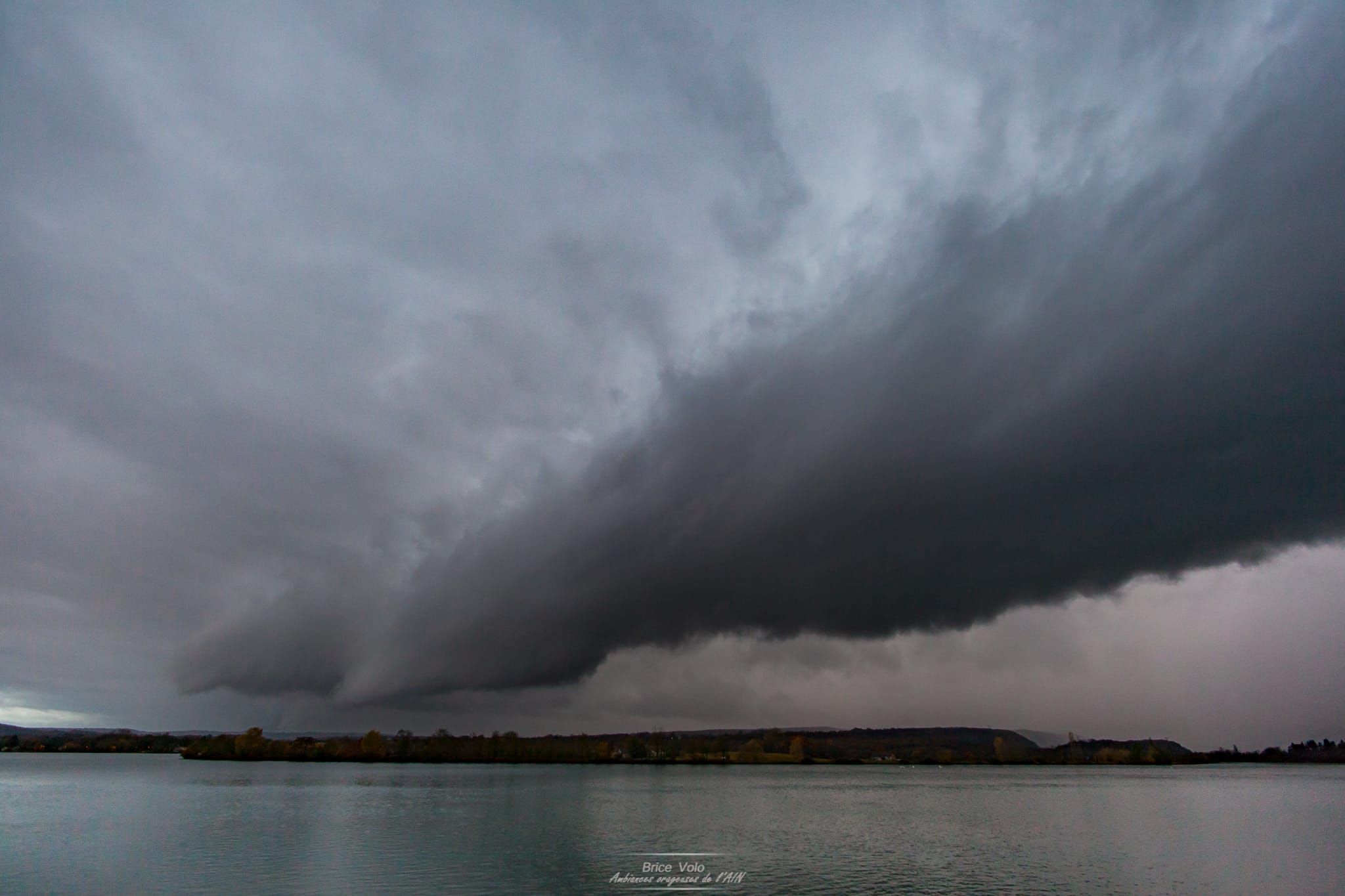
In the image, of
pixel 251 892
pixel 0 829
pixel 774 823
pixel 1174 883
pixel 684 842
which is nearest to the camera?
pixel 251 892

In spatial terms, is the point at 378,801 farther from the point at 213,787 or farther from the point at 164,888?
the point at 164,888

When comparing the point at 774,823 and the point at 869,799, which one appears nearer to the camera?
the point at 774,823

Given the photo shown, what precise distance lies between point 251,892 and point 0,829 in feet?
166

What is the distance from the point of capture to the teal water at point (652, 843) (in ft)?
165

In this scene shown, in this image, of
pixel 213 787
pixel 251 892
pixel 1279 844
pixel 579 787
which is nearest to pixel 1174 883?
pixel 1279 844

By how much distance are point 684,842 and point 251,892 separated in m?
34.4

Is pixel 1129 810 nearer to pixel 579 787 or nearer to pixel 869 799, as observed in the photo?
pixel 869 799

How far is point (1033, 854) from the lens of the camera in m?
63.8

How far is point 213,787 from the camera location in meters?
158

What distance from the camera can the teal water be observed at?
165ft

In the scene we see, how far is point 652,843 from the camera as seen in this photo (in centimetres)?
6744

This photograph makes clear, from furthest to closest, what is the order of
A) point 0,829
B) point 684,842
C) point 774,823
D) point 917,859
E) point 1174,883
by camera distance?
1. point 774,823
2. point 0,829
3. point 684,842
4. point 917,859
5. point 1174,883

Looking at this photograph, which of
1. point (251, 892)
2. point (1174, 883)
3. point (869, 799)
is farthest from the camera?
point (869, 799)

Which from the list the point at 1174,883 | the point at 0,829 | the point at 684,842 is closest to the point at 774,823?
the point at 684,842
